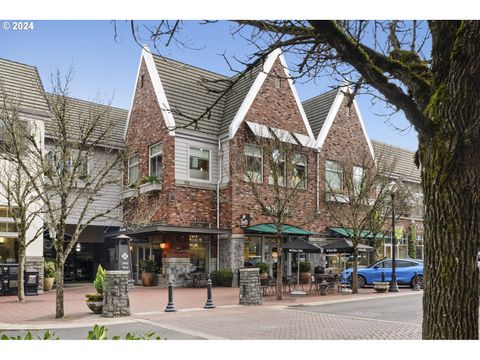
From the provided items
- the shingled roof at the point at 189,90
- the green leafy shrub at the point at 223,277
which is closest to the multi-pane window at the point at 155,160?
the shingled roof at the point at 189,90

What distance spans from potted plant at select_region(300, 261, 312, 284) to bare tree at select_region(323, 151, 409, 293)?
228cm

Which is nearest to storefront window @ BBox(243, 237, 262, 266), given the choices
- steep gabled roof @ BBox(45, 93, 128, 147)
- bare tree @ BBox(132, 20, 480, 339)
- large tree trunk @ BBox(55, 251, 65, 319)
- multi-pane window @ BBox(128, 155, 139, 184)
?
multi-pane window @ BBox(128, 155, 139, 184)

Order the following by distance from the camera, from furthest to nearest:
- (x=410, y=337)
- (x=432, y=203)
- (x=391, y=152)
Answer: (x=391, y=152) < (x=410, y=337) < (x=432, y=203)

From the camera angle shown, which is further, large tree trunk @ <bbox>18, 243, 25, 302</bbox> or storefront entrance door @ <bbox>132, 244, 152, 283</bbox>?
storefront entrance door @ <bbox>132, 244, 152, 283</bbox>

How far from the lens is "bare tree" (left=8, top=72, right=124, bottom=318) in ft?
31.0

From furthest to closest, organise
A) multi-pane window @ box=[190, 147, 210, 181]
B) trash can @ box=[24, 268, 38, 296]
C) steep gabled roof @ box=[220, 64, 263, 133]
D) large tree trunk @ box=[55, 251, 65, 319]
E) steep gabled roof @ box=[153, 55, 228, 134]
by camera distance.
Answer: multi-pane window @ box=[190, 147, 210, 181] → steep gabled roof @ box=[220, 64, 263, 133] → trash can @ box=[24, 268, 38, 296] → steep gabled roof @ box=[153, 55, 228, 134] → large tree trunk @ box=[55, 251, 65, 319]

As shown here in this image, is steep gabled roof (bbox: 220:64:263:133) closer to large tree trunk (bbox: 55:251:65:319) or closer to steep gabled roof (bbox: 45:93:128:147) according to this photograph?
steep gabled roof (bbox: 45:93:128:147)

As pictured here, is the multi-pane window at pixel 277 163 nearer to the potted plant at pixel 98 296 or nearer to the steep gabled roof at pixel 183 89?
the steep gabled roof at pixel 183 89

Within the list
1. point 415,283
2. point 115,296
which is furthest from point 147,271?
point 415,283

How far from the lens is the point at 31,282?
1271 cm
